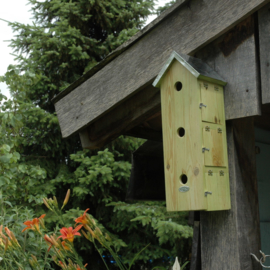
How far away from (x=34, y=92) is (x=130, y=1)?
2.43 meters

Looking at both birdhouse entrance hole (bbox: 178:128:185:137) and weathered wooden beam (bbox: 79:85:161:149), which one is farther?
weathered wooden beam (bbox: 79:85:161:149)

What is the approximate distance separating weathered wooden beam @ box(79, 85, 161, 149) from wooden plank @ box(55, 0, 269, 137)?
0.34 feet

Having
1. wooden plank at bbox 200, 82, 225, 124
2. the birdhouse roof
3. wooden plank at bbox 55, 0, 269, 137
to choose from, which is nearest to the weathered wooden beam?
wooden plank at bbox 55, 0, 269, 137

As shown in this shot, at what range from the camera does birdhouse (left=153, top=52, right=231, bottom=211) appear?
1.32 m

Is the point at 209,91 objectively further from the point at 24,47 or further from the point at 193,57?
the point at 24,47

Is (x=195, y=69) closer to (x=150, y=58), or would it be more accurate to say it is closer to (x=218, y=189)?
(x=150, y=58)

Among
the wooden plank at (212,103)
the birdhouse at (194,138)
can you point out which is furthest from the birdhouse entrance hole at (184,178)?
the wooden plank at (212,103)

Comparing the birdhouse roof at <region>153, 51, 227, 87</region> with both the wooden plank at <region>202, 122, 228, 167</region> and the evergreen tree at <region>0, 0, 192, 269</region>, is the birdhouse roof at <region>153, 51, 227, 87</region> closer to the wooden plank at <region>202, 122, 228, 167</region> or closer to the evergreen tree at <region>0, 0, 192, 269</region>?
the wooden plank at <region>202, 122, 228, 167</region>

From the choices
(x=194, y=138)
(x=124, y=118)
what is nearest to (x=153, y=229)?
(x=124, y=118)

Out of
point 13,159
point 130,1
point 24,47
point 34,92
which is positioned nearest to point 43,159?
point 34,92

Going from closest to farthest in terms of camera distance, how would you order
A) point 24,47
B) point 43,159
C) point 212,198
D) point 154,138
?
1. point 212,198
2. point 154,138
3. point 43,159
4. point 24,47

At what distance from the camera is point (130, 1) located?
613 cm

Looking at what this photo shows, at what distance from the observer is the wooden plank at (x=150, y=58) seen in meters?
1.39

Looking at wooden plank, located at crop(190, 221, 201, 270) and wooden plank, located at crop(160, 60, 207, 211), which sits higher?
wooden plank, located at crop(160, 60, 207, 211)
